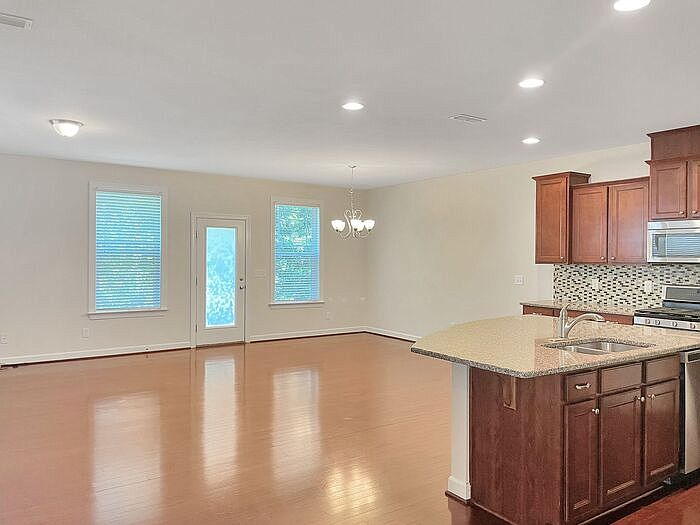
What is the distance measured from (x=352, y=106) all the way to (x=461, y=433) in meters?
2.65

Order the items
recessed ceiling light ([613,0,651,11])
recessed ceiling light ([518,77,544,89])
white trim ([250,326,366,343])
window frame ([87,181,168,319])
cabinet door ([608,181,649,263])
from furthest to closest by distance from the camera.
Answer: white trim ([250,326,366,343]) < window frame ([87,181,168,319]) < cabinet door ([608,181,649,263]) < recessed ceiling light ([518,77,544,89]) < recessed ceiling light ([613,0,651,11])

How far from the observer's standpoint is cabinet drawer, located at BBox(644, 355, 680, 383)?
3.04 meters

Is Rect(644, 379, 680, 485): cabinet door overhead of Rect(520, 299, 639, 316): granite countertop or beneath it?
beneath

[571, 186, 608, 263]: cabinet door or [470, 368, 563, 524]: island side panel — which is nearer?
[470, 368, 563, 524]: island side panel

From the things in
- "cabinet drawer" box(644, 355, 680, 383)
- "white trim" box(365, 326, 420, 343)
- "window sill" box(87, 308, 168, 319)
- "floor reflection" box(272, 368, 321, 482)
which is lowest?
"floor reflection" box(272, 368, 321, 482)

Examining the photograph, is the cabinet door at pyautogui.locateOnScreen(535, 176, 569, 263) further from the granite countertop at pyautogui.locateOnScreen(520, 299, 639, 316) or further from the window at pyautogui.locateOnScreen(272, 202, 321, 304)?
the window at pyautogui.locateOnScreen(272, 202, 321, 304)

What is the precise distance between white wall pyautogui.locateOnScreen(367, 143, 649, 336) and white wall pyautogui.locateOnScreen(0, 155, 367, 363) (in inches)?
79.1

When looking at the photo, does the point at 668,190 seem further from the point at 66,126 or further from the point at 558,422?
the point at 66,126

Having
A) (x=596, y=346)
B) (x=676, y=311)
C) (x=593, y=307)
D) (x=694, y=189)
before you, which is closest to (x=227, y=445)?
(x=596, y=346)

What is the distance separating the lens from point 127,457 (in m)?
3.73

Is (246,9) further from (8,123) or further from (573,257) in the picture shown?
(573,257)

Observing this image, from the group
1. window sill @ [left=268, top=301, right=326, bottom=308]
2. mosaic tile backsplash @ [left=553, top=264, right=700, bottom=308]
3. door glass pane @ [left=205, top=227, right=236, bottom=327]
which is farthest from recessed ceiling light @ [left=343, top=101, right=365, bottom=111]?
window sill @ [left=268, top=301, right=326, bottom=308]

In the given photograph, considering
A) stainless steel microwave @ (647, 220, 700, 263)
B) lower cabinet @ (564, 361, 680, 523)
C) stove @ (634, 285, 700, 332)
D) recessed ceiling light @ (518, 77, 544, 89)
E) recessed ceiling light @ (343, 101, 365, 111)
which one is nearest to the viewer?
lower cabinet @ (564, 361, 680, 523)

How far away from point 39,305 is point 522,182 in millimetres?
6463
